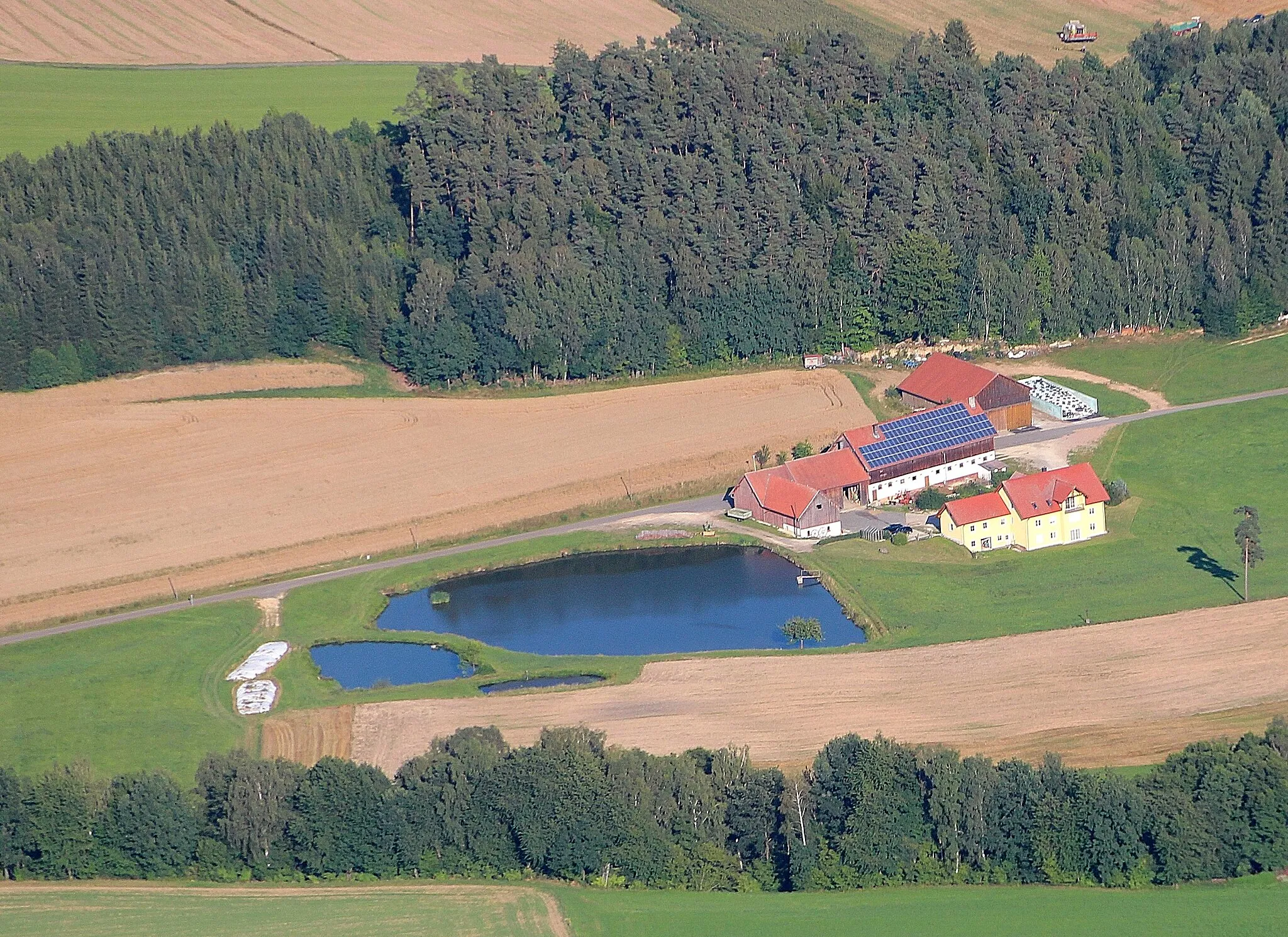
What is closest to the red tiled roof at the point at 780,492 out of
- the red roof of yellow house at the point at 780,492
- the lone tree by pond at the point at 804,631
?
the red roof of yellow house at the point at 780,492

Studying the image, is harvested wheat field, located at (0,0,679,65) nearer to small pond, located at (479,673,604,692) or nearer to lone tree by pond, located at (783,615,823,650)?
lone tree by pond, located at (783,615,823,650)

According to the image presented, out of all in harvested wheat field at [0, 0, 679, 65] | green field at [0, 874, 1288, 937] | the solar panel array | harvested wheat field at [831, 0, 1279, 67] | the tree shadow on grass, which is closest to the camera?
green field at [0, 874, 1288, 937]

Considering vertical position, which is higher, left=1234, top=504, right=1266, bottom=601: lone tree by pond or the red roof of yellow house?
the red roof of yellow house

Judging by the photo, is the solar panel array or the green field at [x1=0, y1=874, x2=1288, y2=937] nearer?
the green field at [x1=0, y1=874, x2=1288, y2=937]

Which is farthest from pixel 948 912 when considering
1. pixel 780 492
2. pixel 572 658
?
pixel 780 492

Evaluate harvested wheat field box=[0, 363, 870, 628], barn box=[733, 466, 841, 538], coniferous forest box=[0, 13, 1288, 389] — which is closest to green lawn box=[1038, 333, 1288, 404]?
coniferous forest box=[0, 13, 1288, 389]

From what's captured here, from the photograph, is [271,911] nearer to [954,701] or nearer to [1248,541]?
[954,701]

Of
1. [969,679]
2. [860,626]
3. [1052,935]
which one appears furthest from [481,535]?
[1052,935]

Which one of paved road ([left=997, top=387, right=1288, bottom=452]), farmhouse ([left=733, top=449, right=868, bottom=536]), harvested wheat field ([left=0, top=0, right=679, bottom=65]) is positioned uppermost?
harvested wheat field ([left=0, top=0, right=679, bottom=65])
